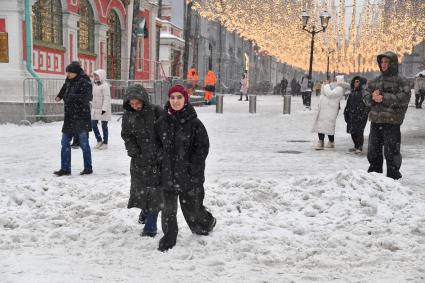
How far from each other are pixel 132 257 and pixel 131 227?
0.82 m

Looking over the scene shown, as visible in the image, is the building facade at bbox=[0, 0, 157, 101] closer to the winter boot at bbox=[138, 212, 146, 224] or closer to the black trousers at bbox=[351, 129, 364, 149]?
the black trousers at bbox=[351, 129, 364, 149]

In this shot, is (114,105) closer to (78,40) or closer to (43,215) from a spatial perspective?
(78,40)

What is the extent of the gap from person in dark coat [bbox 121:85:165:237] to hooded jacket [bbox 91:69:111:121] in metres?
5.98

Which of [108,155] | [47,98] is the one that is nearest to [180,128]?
[108,155]

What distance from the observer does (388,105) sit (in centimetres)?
702

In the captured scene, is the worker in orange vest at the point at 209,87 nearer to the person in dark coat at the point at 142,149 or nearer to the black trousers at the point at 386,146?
the black trousers at the point at 386,146

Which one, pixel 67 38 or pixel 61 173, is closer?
pixel 61 173

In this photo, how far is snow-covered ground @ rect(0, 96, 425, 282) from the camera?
4.16m

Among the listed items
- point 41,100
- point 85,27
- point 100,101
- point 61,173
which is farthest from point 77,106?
point 85,27

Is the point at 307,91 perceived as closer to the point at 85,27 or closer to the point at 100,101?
the point at 85,27

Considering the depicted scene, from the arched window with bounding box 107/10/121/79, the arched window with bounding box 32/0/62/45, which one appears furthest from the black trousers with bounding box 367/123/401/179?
the arched window with bounding box 107/10/121/79

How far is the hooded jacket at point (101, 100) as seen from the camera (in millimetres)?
10664

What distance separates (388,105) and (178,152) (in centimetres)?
382

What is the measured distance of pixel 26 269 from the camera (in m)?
4.14
